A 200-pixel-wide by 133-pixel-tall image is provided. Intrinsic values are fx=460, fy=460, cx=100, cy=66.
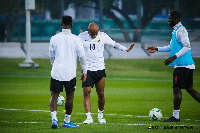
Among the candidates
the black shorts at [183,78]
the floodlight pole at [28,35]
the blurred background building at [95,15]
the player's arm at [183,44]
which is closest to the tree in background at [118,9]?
the blurred background building at [95,15]

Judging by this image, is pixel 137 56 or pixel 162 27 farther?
pixel 162 27

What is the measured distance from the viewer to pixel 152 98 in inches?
586

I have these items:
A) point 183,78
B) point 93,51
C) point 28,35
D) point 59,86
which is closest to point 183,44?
point 183,78

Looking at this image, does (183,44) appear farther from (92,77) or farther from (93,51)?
(92,77)

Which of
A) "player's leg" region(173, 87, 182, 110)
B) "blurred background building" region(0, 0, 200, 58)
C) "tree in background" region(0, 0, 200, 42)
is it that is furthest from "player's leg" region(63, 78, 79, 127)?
"tree in background" region(0, 0, 200, 42)

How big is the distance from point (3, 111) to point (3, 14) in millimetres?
23929

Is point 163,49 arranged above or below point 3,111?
above

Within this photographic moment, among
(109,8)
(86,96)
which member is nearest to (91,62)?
(86,96)

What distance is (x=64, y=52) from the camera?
8.92 metres

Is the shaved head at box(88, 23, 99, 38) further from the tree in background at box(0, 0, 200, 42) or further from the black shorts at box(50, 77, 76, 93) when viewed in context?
the tree in background at box(0, 0, 200, 42)

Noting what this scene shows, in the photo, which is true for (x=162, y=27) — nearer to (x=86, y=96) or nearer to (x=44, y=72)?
(x=44, y=72)

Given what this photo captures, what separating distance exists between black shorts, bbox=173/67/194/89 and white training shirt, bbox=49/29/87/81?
2.47m

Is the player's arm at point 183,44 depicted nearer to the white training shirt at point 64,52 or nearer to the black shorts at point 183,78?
the black shorts at point 183,78

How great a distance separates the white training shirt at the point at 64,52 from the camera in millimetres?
8914
